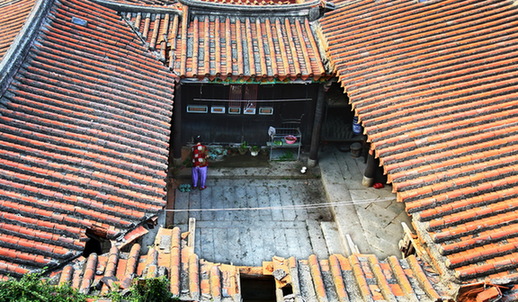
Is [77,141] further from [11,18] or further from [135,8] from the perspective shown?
[11,18]

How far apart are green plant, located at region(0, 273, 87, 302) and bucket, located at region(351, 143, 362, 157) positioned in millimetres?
10525

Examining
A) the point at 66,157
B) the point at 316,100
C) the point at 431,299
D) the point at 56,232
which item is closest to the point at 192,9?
the point at 316,100

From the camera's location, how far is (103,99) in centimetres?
1143

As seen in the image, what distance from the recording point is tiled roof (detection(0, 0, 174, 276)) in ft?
28.6

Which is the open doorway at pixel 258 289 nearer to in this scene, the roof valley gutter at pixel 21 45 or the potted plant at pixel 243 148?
the roof valley gutter at pixel 21 45

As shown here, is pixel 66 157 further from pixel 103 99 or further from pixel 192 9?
pixel 192 9

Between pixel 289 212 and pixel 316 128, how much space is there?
272 cm

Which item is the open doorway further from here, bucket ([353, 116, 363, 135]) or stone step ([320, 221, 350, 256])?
bucket ([353, 116, 363, 135])

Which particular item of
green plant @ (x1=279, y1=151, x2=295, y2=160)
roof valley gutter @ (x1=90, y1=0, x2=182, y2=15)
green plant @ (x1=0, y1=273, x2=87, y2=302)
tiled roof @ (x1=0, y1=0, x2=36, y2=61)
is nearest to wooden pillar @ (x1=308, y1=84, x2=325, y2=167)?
green plant @ (x1=279, y1=151, x2=295, y2=160)

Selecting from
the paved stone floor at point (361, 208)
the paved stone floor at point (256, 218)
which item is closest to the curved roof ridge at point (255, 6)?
the paved stone floor at point (361, 208)

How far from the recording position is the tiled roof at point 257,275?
26.4 feet

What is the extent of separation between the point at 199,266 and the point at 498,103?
690 centimetres

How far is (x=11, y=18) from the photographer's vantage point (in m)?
14.5

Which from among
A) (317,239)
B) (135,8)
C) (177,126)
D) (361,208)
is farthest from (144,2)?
(361,208)
